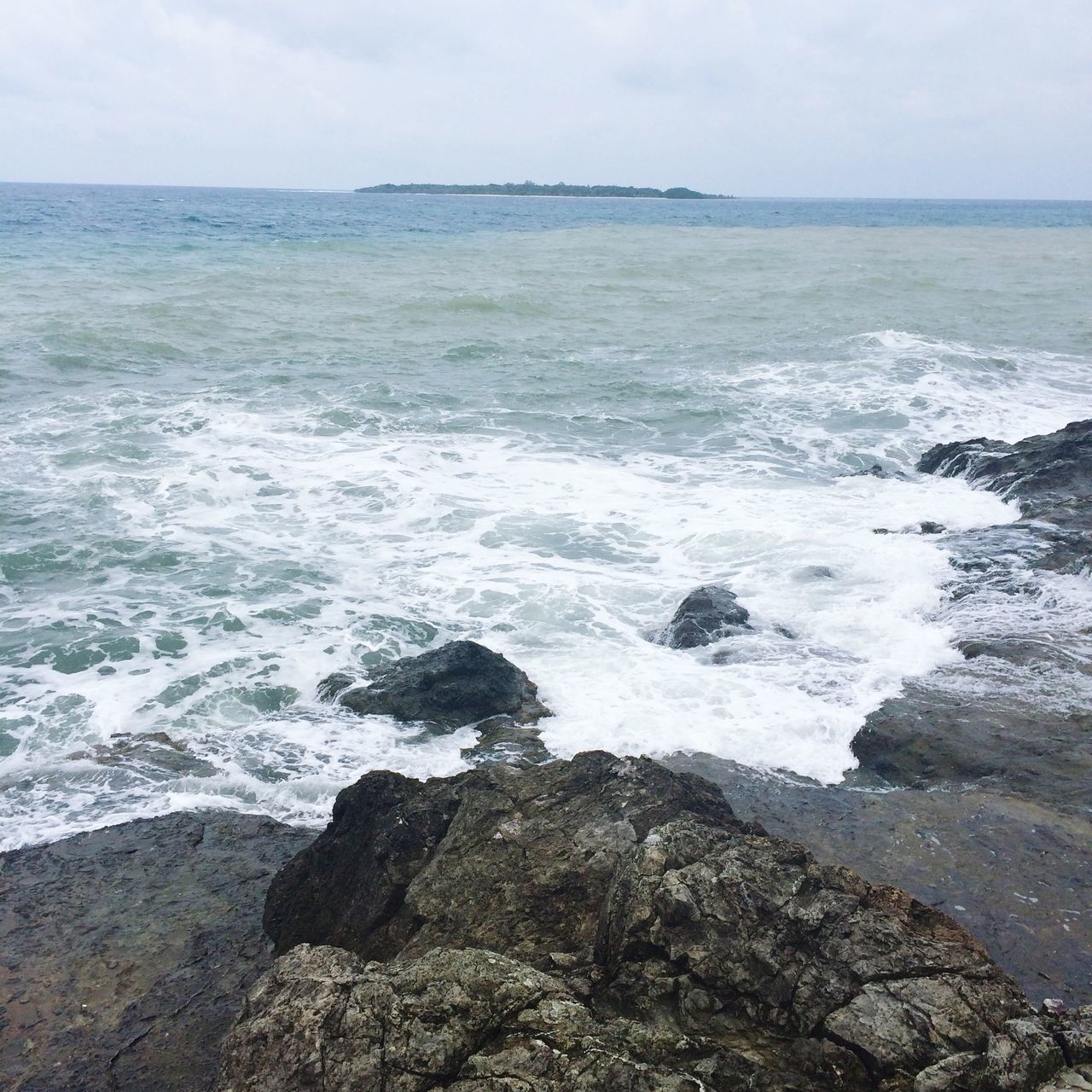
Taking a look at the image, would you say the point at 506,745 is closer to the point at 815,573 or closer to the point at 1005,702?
the point at 1005,702

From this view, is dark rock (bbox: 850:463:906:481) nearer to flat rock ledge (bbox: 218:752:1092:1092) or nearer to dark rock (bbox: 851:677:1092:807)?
dark rock (bbox: 851:677:1092:807)

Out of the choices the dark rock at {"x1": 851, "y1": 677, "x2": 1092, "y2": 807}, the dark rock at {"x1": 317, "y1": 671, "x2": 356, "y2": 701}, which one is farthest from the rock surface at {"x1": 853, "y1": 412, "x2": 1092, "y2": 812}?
the dark rock at {"x1": 317, "y1": 671, "x2": 356, "y2": 701}

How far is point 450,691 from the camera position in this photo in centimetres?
795

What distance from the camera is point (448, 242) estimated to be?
53.5 meters

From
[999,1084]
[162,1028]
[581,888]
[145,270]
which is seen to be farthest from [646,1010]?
[145,270]

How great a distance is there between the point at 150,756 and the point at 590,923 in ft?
14.4

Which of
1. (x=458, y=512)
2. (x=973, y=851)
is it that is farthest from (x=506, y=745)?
(x=458, y=512)

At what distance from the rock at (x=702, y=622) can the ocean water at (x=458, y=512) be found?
0.22 meters

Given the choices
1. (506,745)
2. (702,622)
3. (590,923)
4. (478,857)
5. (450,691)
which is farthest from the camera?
(702,622)

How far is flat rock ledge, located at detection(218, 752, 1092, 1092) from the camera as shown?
3.32 meters

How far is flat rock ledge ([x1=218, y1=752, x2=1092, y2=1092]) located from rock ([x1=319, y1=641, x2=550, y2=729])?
2733 millimetres

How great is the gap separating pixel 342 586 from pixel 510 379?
11352mm

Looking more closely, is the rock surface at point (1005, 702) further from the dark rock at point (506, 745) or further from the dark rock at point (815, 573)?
the dark rock at point (506, 745)

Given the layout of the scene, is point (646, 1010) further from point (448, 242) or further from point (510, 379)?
point (448, 242)
